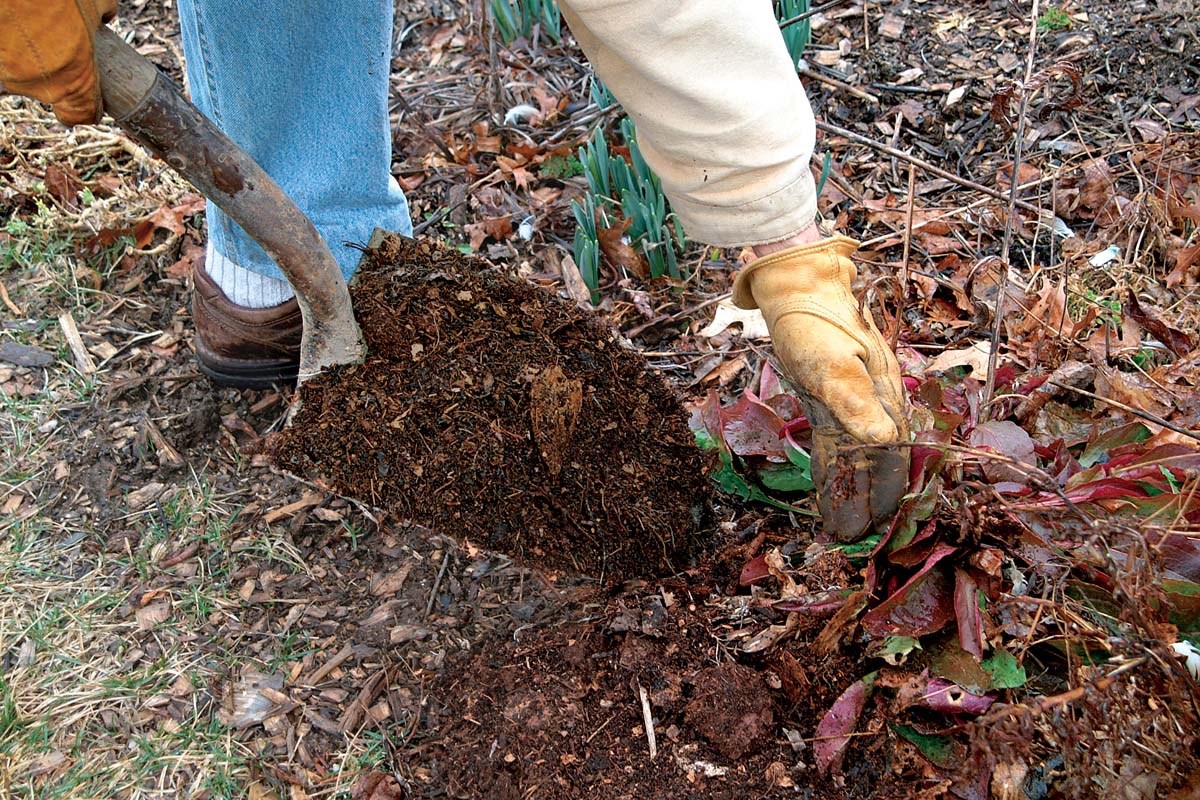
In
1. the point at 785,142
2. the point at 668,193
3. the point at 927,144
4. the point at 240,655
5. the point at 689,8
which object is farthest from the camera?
the point at 927,144

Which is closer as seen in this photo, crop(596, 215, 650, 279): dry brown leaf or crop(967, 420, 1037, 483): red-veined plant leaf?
crop(967, 420, 1037, 483): red-veined plant leaf

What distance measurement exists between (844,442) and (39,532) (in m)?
1.75

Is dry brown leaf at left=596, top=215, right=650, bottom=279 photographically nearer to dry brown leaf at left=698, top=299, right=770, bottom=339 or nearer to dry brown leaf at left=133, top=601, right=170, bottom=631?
dry brown leaf at left=698, top=299, right=770, bottom=339

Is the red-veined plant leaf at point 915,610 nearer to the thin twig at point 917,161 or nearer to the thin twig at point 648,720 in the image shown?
the thin twig at point 648,720

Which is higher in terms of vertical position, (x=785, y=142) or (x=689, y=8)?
(x=689, y=8)

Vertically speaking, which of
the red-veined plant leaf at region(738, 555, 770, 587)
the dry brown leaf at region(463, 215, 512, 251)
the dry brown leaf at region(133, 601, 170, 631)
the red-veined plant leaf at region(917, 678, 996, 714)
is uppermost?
the red-veined plant leaf at region(917, 678, 996, 714)

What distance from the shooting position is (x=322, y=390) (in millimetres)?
1964

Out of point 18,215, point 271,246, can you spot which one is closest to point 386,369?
point 271,246

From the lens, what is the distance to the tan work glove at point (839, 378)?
1648 millimetres

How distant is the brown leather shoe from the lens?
2.26 m

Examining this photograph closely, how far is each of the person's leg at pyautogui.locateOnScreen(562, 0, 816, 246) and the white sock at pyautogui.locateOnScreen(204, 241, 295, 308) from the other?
1007 millimetres

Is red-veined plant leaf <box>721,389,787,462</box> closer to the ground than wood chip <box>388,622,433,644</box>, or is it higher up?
higher up

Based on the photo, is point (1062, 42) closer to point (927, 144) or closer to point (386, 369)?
point (927, 144)

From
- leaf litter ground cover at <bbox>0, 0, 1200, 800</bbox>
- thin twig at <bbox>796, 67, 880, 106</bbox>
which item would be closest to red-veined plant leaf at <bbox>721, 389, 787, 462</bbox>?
leaf litter ground cover at <bbox>0, 0, 1200, 800</bbox>
